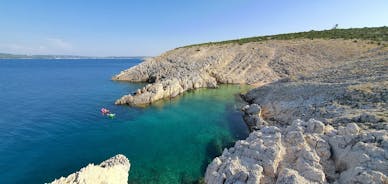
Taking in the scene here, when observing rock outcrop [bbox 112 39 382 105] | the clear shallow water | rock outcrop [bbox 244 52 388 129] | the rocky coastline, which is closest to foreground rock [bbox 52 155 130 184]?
the rocky coastline

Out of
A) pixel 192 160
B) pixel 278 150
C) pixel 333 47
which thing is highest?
pixel 333 47

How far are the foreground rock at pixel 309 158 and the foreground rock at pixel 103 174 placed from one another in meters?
5.99

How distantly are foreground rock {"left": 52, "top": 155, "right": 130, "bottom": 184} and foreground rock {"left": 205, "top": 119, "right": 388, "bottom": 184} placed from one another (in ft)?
19.6

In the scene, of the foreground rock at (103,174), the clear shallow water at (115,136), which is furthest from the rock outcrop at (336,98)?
the foreground rock at (103,174)

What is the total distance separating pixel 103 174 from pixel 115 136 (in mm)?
11885

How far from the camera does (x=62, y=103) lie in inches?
1639

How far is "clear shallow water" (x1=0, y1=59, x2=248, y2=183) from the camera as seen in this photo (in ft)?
64.9

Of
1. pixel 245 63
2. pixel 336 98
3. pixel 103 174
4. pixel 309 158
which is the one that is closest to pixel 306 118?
pixel 336 98

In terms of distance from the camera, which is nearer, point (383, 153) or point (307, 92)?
point (383, 153)

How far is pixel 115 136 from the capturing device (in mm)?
26812

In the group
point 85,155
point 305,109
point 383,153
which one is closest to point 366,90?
point 305,109

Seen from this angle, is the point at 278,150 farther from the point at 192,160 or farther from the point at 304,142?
the point at 192,160

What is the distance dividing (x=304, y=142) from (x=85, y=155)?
1836 centimetres

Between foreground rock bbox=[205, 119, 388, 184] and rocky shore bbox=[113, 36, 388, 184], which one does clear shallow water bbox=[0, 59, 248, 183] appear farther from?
foreground rock bbox=[205, 119, 388, 184]
